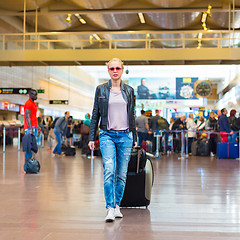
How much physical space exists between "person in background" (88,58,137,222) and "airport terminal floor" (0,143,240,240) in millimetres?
354

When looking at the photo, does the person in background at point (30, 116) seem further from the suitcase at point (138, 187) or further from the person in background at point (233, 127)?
the person in background at point (233, 127)

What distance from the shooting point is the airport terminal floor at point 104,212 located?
4.00 m

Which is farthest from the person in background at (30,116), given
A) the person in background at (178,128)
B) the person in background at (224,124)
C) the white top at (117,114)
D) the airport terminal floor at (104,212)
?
the person in background at (178,128)

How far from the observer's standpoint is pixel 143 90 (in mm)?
38781

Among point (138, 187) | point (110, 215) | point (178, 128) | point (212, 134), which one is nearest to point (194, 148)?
point (212, 134)

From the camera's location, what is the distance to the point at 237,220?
181 inches

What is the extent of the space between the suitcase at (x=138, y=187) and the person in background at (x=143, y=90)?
33454 mm

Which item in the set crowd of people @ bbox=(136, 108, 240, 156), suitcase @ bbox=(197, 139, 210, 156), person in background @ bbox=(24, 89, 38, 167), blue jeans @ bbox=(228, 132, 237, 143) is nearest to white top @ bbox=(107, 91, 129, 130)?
person in background @ bbox=(24, 89, 38, 167)

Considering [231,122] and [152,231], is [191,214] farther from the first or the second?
[231,122]

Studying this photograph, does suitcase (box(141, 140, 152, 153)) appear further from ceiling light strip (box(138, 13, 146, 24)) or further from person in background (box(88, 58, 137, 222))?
ceiling light strip (box(138, 13, 146, 24))

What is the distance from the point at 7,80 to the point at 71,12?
660cm

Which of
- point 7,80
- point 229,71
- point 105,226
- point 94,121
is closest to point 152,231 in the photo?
point 105,226

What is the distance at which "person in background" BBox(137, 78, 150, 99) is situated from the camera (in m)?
38.7

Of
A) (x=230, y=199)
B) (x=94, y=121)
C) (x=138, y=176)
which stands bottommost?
(x=230, y=199)
